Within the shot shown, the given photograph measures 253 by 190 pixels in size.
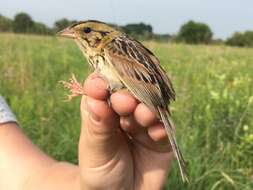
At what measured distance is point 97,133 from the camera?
1.79 meters

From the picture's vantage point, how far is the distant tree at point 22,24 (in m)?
10.2

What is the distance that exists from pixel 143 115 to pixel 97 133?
0.22 metres

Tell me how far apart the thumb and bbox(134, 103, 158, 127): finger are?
0.32 ft

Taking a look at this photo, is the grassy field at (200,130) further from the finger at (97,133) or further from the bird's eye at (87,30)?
the bird's eye at (87,30)

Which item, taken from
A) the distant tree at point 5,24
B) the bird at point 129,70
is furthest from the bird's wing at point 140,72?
A: the distant tree at point 5,24

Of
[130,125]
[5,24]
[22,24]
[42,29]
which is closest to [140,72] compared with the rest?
[130,125]

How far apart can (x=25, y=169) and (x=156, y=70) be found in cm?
94

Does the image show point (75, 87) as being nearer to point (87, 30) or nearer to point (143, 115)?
point (87, 30)

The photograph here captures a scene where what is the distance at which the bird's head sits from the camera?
1902mm

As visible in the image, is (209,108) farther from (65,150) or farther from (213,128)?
(65,150)

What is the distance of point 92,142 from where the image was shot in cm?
184

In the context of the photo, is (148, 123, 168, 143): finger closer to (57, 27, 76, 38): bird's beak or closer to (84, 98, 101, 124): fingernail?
(84, 98, 101, 124): fingernail

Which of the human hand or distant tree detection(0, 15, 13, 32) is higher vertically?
the human hand

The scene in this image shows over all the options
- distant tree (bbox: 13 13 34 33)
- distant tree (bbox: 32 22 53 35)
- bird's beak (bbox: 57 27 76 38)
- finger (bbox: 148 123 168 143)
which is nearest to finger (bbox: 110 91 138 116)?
finger (bbox: 148 123 168 143)
